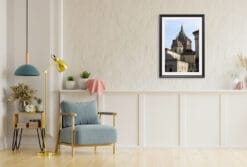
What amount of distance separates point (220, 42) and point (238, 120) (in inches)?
49.8

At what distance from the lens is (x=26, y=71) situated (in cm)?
805

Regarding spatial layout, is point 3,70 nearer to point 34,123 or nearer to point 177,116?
point 34,123

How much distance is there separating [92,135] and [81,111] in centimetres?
59

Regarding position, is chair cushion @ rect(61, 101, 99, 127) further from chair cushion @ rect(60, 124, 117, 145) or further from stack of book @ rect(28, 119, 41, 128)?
stack of book @ rect(28, 119, 41, 128)

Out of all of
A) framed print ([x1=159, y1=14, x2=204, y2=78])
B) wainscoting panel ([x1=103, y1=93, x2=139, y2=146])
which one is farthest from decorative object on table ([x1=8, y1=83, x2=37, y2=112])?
framed print ([x1=159, y1=14, x2=204, y2=78])

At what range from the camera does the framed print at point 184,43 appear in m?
8.61

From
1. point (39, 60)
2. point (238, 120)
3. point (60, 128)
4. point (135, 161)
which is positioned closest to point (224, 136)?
point (238, 120)

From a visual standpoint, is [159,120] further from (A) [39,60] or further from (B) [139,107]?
(A) [39,60]

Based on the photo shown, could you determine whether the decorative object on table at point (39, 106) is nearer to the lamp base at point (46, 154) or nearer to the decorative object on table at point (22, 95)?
the decorative object on table at point (22, 95)

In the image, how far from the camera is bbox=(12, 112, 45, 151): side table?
8.14 metres

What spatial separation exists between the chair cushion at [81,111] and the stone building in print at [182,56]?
4.76 feet

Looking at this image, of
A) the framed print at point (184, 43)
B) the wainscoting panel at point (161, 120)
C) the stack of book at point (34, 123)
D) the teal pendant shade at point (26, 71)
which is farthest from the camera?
the framed print at point (184, 43)

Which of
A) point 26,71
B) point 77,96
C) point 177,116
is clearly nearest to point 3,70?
point 26,71

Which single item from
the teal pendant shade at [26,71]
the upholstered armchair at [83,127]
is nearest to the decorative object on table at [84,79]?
the upholstered armchair at [83,127]
